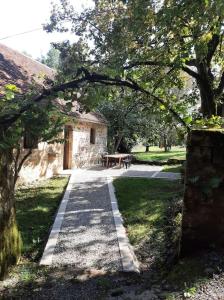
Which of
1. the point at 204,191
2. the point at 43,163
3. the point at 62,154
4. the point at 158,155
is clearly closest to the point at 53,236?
the point at 204,191

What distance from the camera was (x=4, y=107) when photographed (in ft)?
13.8

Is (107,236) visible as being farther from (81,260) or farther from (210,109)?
(210,109)

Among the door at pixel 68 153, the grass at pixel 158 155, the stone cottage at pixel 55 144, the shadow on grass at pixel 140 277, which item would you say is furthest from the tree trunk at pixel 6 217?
the grass at pixel 158 155

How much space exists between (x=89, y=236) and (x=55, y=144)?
10.2 m

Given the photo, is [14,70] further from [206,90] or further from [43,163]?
[206,90]

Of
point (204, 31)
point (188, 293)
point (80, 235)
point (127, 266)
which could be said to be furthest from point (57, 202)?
point (188, 293)

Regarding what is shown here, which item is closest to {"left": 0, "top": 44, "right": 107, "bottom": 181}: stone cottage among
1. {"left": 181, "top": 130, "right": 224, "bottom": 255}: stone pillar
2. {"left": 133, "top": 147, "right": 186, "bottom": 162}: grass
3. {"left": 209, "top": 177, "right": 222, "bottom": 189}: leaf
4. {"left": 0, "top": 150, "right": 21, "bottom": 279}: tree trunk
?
{"left": 133, "top": 147, "right": 186, "bottom": 162}: grass

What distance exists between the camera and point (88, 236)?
7.27 metres

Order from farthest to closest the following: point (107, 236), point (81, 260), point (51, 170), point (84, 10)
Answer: point (51, 170), point (84, 10), point (107, 236), point (81, 260)

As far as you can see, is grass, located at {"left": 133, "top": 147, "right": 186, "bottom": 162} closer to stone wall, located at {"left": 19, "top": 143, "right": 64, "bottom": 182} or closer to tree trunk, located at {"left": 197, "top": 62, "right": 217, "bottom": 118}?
stone wall, located at {"left": 19, "top": 143, "right": 64, "bottom": 182}

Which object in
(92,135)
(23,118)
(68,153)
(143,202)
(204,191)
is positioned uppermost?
(92,135)

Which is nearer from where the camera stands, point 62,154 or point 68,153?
point 62,154

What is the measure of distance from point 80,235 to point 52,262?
158 centimetres

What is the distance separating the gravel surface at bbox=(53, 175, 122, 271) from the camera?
231 inches
